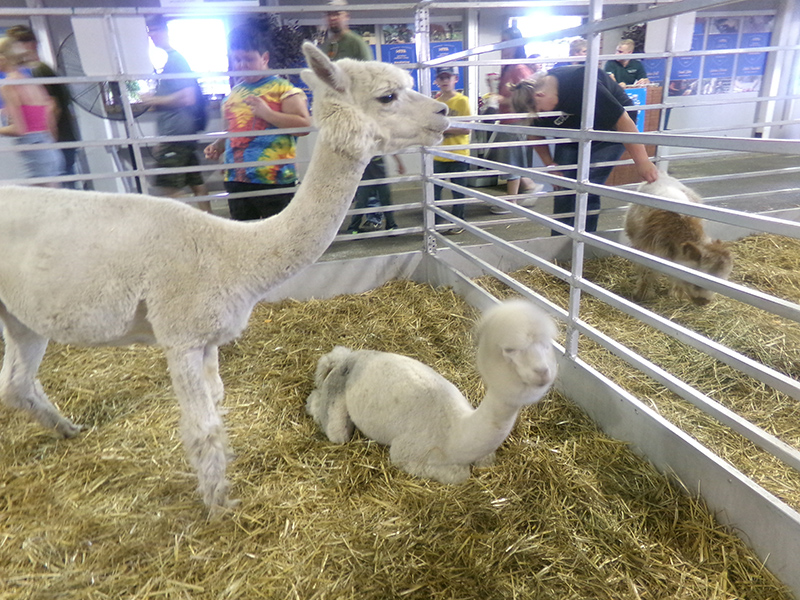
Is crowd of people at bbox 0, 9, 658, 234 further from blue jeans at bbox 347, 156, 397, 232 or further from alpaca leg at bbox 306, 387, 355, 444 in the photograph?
alpaca leg at bbox 306, 387, 355, 444

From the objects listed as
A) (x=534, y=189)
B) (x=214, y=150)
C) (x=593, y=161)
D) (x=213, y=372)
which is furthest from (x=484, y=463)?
(x=534, y=189)

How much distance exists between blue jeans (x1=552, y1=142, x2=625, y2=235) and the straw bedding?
241 centimetres

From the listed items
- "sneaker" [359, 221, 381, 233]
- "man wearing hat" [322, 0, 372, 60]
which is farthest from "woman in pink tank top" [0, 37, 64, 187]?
"sneaker" [359, 221, 381, 233]

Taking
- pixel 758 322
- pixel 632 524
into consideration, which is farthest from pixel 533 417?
pixel 758 322

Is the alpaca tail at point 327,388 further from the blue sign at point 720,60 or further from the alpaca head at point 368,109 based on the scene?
the blue sign at point 720,60

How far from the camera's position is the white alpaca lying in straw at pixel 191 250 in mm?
1938

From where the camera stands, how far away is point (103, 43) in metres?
5.57

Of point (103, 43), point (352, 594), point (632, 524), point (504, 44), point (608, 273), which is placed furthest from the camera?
point (103, 43)

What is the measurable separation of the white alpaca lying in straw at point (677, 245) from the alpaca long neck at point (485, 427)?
86.2 inches

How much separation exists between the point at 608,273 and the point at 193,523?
368cm

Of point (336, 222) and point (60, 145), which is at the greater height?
point (60, 145)

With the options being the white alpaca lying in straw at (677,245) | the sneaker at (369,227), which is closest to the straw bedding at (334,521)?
the white alpaca lying in straw at (677,245)

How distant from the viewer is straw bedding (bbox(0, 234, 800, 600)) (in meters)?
1.77

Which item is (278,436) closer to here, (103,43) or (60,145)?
(60,145)
